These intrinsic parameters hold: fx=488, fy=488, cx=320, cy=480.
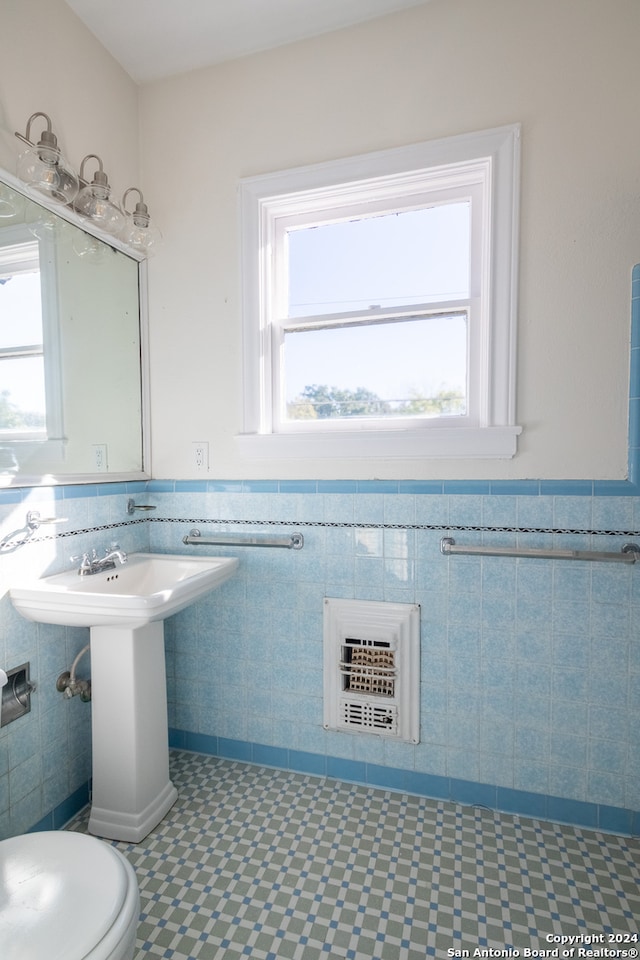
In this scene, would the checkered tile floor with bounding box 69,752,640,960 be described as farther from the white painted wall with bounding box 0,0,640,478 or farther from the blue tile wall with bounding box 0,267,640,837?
the white painted wall with bounding box 0,0,640,478

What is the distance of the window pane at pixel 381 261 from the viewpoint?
1.74 meters

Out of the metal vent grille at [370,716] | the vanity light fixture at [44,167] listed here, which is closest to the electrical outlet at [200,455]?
the vanity light fixture at [44,167]

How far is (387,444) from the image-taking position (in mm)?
1733

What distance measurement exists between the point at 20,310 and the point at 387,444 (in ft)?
4.11

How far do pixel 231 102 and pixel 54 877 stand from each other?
242 cm

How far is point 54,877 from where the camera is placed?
3.04 feet

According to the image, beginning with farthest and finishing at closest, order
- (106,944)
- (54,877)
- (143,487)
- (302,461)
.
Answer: (143,487), (302,461), (54,877), (106,944)

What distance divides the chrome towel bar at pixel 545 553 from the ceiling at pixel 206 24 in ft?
6.01

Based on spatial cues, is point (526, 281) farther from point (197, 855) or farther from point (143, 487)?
point (197, 855)

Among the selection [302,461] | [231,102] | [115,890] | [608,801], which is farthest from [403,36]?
[608,801]

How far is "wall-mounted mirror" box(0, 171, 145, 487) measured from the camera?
1.48 metres

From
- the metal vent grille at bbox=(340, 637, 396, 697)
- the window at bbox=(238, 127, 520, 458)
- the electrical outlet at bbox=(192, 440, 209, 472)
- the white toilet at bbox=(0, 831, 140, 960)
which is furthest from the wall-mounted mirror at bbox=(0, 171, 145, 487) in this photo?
the metal vent grille at bbox=(340, 637, 396, 697)

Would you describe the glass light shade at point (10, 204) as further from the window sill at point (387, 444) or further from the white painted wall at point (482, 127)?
the window sill at point (387, 444)

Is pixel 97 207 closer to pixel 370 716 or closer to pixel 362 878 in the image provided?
pixel 370 716
